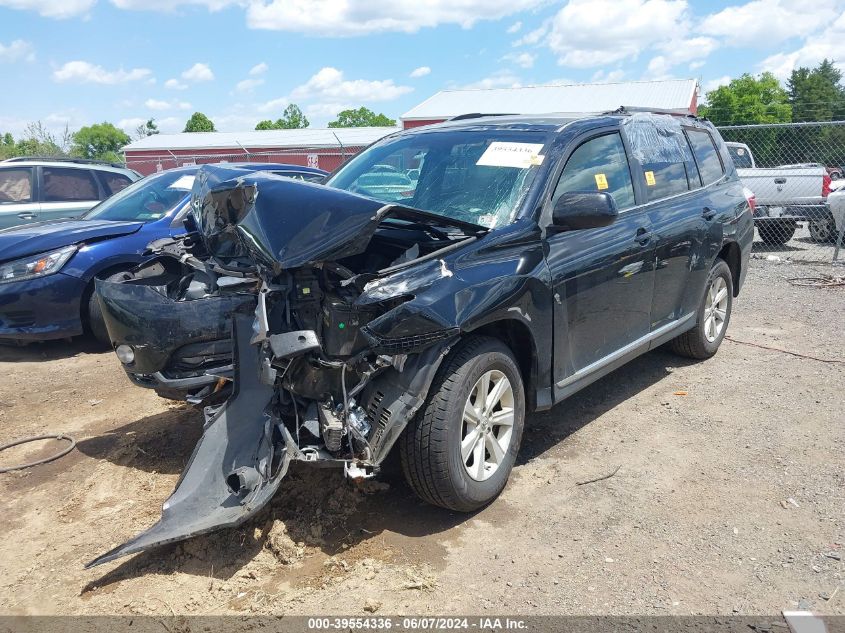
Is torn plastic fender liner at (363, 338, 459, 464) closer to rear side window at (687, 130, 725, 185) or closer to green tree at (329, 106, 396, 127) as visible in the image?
rear side window at (687, 130, 725, 185)

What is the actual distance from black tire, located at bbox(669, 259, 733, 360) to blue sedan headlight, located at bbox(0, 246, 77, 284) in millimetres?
5602

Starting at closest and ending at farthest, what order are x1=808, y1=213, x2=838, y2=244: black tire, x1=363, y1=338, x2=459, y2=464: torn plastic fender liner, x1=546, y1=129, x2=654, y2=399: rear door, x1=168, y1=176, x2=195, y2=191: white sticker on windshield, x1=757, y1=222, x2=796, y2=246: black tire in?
x1=363, y1=338, x2=459, y2=464: torn plastic fender liner, x1=546, y1=129, x2=654, y2=399: rear door, x1=168, y1=176, x2=195, y2=191: white sticker on windshield, x1=808, y1=213, x2=838, y2=244: black tire, x1=757, y1=222, x2=796, y2=246: black tire

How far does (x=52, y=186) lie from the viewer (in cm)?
916

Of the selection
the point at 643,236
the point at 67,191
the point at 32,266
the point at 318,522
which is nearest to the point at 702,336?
the point at 643,236

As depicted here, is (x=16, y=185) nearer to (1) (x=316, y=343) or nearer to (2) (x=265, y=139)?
(1) (x=316, y=343)

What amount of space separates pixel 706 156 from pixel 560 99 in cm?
3140

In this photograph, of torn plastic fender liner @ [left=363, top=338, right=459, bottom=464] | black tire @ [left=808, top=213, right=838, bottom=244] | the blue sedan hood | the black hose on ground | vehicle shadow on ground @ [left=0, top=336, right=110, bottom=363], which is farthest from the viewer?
black tire @ [left=808, top=213, right=838, bottom=244]

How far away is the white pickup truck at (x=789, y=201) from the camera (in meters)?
12.5

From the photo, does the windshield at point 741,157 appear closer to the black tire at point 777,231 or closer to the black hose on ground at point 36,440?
the black tire at point 777,231

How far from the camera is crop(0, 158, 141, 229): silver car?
9.06m

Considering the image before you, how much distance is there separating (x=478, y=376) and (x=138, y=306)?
2134mm

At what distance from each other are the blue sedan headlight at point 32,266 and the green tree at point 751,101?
5274cm

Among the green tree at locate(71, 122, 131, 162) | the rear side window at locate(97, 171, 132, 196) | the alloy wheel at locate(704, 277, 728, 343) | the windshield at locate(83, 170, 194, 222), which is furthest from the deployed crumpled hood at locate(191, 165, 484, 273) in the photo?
the green tree at locate(71, 122, 131, 162)

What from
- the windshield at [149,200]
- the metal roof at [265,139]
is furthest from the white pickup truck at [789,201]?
the metal roof at [265,139]
